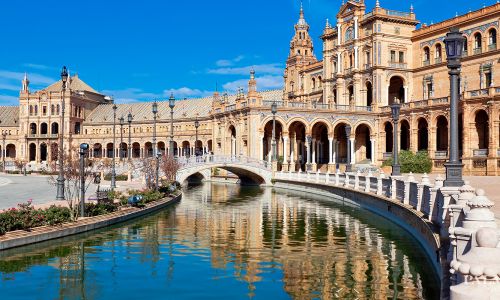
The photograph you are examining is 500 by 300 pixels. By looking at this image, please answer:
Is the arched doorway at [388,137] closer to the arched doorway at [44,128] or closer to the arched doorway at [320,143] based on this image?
the arched doorway at [320,143]

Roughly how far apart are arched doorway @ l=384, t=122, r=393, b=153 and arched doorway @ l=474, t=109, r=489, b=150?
41.1 feet

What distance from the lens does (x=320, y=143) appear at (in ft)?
227

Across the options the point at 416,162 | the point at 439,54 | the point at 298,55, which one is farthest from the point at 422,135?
the point at 298,55

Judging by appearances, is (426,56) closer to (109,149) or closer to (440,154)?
(440,154)

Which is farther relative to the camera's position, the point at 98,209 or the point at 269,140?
the point at 269,140

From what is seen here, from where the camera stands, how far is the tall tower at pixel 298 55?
84.4 m

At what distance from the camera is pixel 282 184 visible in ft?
168

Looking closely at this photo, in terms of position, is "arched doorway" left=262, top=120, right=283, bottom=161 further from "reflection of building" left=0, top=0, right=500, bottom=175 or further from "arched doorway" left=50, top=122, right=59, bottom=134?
"arched doorway" left=50, top=122, right=59, bottom=134

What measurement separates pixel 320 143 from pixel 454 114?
5319cm

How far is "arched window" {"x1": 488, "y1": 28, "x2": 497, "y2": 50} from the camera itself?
5519cm

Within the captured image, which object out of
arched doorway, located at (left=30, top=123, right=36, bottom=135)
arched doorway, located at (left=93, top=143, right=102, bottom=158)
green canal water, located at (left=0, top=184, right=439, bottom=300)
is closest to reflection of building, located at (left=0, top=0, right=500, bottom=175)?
green canal water, located at (left=0, top=184, right=439, bottom=300)

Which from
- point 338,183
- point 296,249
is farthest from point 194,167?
point 296,249

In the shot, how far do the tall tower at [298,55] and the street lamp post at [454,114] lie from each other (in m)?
67.3

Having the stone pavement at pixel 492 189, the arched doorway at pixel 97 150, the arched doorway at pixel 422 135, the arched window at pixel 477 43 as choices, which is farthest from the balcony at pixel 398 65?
the arched doorway at pixel 97 150
